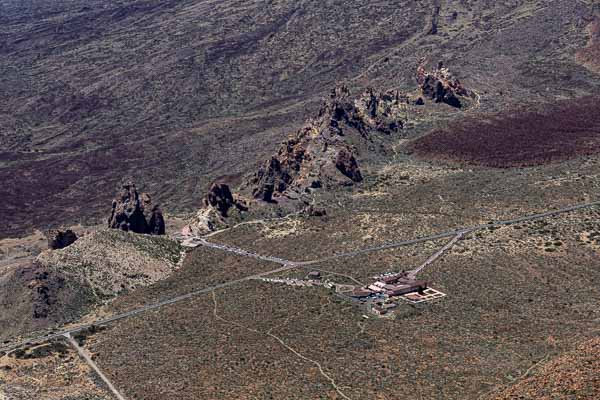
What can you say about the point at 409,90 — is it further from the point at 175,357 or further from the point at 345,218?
the point at 175,357

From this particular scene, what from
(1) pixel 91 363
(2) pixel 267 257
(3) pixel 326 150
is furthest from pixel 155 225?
(1) pixel 91 363

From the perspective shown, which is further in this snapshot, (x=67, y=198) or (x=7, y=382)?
(x=67, y=198)

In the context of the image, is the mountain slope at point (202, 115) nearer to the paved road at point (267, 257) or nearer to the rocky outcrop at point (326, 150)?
the rocky outcrop at point (326, 150)

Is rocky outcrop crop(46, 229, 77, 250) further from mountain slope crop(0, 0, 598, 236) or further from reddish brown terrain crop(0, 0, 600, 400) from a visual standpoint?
mountain slope crop(0, 0, 598, 236)

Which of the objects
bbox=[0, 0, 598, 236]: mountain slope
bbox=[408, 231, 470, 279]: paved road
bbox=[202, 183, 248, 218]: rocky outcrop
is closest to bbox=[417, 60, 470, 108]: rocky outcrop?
bbox=[0, 0, 598, 236]: mountain slope

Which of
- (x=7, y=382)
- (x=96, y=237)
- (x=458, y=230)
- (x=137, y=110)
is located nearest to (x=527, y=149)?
(x=458, y=230)

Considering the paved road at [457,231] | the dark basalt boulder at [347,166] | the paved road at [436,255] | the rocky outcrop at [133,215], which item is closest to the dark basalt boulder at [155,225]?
the rocky outcrop at [133,215]

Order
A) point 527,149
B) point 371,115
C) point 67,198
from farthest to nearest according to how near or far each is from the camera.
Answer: point 67,198, point 371,115, point 527,149
